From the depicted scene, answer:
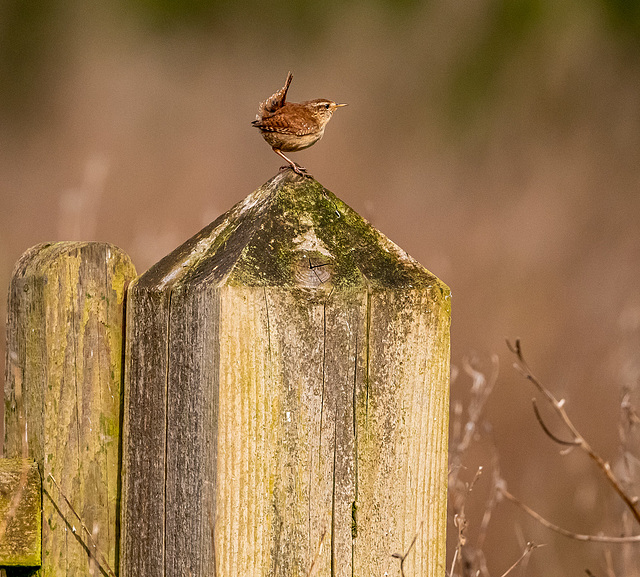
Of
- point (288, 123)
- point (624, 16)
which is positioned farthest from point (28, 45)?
point (288, 123)

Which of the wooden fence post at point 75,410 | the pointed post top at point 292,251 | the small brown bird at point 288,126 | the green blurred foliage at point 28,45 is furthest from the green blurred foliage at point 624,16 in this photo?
the wooden fence post at point 75,410

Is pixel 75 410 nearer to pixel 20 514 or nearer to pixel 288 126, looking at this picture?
pixel 20 514

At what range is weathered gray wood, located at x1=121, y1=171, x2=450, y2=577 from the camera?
128 cm

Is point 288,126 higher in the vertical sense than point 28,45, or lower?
lower

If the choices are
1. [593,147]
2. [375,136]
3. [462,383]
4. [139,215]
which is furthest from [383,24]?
[462,383]

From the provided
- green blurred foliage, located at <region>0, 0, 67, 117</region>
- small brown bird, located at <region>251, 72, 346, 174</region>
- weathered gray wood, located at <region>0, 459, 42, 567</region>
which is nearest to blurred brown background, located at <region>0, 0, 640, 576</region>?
green blurred foliage, located at <region>0, 0, 67, 117</region>

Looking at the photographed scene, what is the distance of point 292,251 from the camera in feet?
4.40

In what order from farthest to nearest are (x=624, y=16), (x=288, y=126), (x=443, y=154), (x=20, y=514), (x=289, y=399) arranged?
(x=624, y=16) < (x=443, y=154) < (x=288, y=126) < (x=20, y=514) < (x=289, y=399)

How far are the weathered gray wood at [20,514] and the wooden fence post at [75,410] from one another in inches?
0.7

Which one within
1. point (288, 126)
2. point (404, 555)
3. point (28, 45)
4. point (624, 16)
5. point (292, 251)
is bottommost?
point (404, 555)

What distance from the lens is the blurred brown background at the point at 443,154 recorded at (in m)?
4.61

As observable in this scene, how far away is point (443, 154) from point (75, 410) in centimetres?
585

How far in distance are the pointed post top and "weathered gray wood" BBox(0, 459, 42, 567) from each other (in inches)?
14.7

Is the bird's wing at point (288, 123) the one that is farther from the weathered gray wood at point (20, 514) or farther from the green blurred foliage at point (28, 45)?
the green blurred foliage at point (28, 45)
